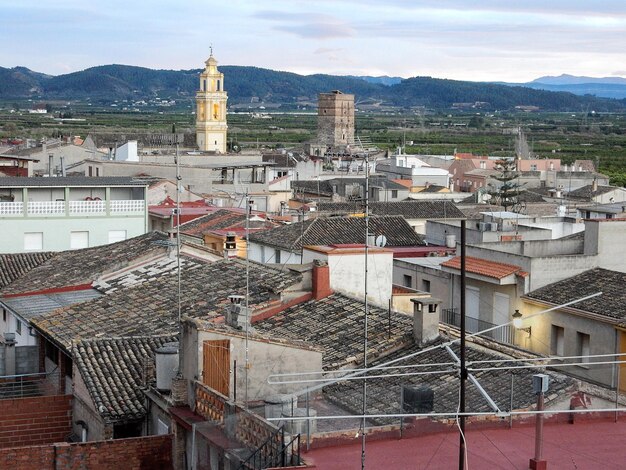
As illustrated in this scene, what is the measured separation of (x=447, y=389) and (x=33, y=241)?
23266mm

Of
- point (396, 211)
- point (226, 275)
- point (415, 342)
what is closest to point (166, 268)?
point (226, 275)

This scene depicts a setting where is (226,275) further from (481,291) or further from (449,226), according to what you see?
(449,226)

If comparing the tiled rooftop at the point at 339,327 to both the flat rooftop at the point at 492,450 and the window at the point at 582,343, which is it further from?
the window at the point at 582,343

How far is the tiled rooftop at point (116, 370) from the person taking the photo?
17.4 metres

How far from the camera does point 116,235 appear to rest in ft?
123

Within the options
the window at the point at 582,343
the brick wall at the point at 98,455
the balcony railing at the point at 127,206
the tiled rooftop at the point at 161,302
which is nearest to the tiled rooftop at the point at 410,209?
the balcony railing at the point at 127,206

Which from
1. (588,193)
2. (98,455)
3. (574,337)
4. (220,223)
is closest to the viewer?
(98,455)

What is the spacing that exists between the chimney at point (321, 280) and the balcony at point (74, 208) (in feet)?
58.2

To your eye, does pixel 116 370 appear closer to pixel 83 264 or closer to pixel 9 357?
pixel 9 357

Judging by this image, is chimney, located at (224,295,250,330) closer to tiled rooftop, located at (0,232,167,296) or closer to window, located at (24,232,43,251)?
tiled rooftop, located at (0,232,167,296)

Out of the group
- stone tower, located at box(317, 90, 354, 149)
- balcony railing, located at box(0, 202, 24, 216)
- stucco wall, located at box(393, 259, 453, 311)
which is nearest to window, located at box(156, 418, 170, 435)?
stucco wall, located at box(393, 259, 453, 311)

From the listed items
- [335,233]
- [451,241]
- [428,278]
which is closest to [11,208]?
[335,233]

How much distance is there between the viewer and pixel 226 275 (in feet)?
76.6

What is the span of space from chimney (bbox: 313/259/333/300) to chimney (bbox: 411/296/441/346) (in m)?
3.08
